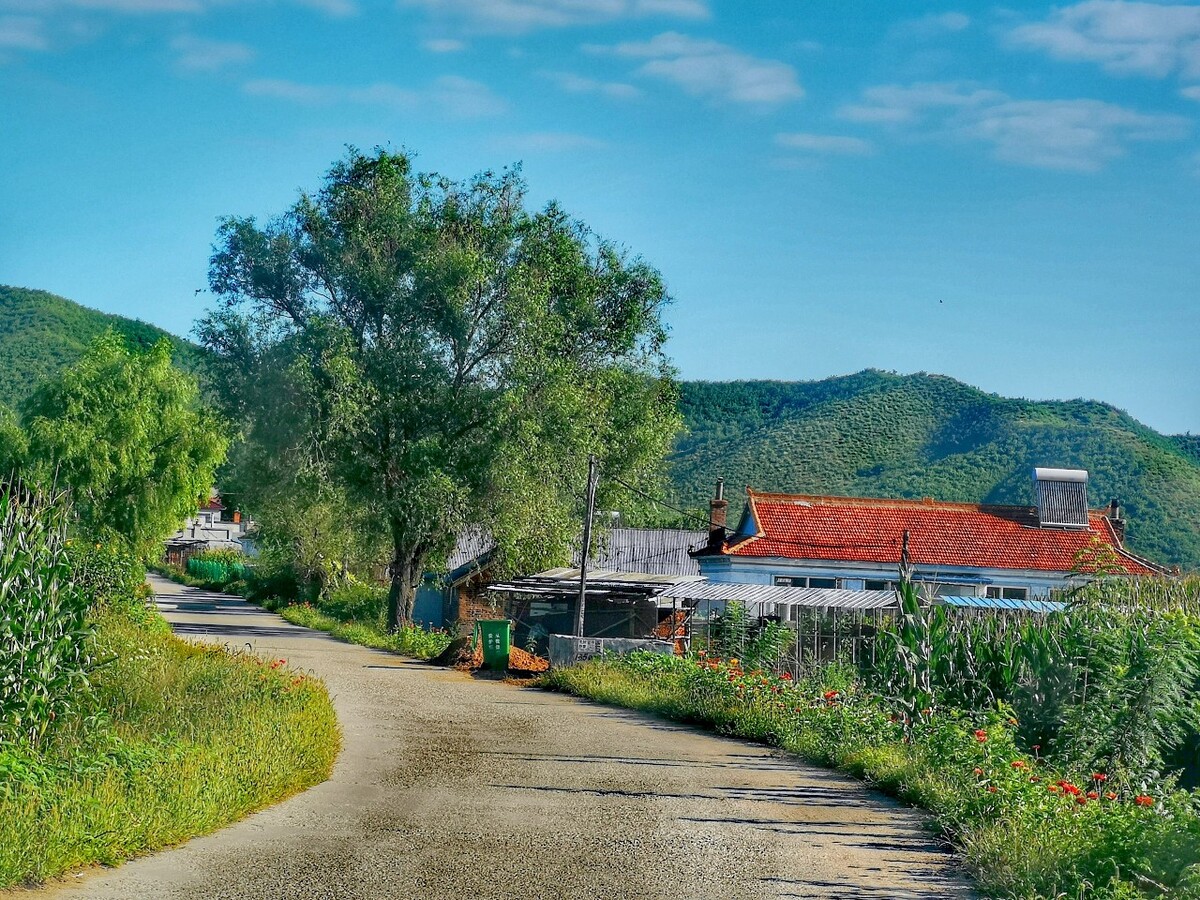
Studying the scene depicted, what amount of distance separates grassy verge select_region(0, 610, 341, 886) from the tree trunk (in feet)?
68.9

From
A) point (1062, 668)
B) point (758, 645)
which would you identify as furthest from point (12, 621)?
point (758, 645)

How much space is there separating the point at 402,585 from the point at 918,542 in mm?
17587

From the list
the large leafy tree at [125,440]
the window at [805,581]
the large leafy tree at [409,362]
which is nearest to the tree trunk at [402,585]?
the large leafy tree at [409,362]

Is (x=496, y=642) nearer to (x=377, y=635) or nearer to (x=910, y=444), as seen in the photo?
(x=377, y=635)

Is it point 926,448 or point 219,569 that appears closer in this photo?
point 926,448

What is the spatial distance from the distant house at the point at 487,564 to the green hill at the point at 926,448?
15.9 meters

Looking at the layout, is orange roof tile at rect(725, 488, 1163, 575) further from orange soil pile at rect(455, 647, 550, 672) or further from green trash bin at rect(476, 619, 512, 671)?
green trash bin at rect(476, 619, 512, 671)

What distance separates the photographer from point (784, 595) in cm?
2820

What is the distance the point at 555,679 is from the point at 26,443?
37054mm

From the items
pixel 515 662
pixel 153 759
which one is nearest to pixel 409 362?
pixel 515 662

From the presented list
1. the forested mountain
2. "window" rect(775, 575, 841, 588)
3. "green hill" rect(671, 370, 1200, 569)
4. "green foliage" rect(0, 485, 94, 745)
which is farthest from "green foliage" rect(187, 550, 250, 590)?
"green foliage" rect(0, 485, 94, 745)

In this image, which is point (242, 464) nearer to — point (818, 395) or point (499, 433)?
point (499, 433)

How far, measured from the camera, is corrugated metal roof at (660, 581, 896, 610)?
2703cm

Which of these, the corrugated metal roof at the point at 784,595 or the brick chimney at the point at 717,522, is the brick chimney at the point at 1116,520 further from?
the corrugated metal roof at the point at 784,595
